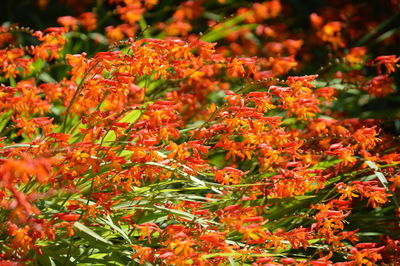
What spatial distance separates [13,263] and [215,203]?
3.89 feet

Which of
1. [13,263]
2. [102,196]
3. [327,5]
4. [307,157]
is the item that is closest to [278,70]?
[307,157]

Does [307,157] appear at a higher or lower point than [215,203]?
higher

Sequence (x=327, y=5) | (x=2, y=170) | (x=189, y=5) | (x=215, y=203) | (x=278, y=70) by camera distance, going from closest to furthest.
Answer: (x=2, y=170), (x=215, y=203), (x=278, y=70), (x=189, y=5), (x=327, y=5)

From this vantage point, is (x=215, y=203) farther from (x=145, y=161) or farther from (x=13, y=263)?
(x=13, y=263)

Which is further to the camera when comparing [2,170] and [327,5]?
[327,5]

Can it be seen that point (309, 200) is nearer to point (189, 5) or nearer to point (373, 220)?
point (373, 220)

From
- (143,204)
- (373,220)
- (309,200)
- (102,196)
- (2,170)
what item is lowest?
Answer: (373,220)

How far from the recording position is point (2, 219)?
2398mm

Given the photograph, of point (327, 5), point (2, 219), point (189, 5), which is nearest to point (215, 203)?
point (2, 219)

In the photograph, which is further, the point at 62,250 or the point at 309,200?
the point at 309,200

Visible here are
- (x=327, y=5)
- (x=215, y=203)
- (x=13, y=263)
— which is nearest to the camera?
(x=13, y=263)

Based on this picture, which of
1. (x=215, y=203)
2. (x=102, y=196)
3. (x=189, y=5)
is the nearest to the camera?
(x=102, y=196)

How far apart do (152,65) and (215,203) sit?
801mm

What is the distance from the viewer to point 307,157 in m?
2.94
